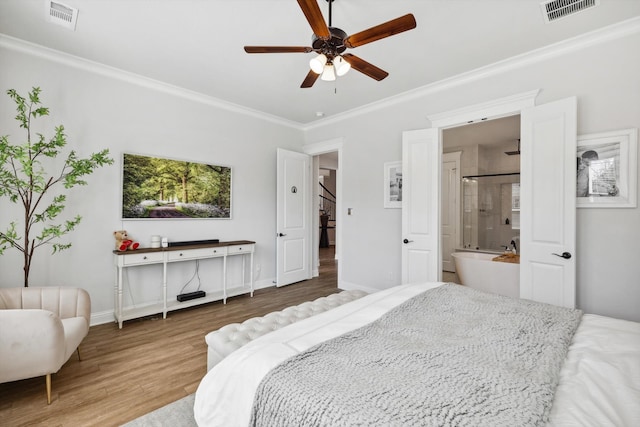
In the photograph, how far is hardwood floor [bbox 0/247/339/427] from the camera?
1.82m

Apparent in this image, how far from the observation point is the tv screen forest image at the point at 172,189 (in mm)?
3426

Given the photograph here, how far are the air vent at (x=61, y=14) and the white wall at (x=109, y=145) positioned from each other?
2.44 feet

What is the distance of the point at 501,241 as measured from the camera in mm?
5895

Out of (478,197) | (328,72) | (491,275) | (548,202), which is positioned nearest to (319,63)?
(328,72)

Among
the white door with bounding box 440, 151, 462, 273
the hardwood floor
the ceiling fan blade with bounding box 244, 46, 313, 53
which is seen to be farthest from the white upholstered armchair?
the white door with bounding box 440, 151, 462, 273

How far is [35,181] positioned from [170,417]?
2.70 meters

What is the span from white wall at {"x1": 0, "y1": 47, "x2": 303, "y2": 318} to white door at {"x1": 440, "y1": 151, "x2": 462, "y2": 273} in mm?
3990

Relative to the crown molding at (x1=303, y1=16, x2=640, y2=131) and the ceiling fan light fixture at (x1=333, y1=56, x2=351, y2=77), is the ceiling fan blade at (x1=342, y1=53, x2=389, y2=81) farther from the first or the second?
the crown molding at (x1=303, y1=16, x2=640, y2=131)

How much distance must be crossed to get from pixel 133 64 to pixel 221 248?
91.0 inches

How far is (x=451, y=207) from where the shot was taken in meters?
5.92

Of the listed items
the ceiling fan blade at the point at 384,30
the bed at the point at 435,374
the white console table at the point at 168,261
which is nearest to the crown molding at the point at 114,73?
the white console table at the point at 168,261

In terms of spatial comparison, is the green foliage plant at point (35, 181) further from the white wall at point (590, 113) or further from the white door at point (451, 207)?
the white door at point (451, 207)

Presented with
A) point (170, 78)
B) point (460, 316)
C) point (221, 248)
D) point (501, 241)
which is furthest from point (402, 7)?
point (501, 241)

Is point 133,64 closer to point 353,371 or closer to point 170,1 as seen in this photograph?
point 170,1
